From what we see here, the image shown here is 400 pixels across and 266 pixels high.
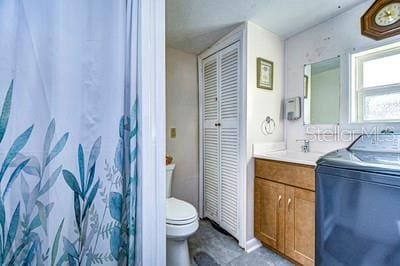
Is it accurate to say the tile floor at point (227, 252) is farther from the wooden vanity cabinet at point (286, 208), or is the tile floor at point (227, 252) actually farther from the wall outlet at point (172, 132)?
the wall outlet at point (172, 132)

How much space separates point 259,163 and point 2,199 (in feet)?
5.51

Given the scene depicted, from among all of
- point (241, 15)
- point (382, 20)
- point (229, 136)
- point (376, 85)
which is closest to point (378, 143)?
point (376, 85)

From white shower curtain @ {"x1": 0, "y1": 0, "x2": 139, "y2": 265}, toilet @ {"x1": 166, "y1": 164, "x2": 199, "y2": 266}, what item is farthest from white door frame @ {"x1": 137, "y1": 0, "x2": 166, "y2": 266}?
toilet @ {"x1": 166, "y1": 164, "x2": 199, "y2": 266}

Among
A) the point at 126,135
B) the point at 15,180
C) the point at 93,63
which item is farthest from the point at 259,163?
the point at 15,180

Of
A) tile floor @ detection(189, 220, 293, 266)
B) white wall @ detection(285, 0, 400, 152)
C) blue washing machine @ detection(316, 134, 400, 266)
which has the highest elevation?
white wall @ detection(285, 0, 400, 152)

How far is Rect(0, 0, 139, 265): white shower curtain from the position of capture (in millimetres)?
618

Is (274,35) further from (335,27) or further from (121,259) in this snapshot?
(121,259)

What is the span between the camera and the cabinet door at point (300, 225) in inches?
53.8

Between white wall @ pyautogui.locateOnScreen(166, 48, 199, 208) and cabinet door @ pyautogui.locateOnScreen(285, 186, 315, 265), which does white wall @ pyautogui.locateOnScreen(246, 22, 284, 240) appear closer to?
cabinet door @ pyautogui.locateOnScreen(285, 186, 315, 265)

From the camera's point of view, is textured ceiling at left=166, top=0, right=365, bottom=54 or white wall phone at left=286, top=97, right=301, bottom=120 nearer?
textured ceiling at left=166, top=0, right=365, bottom=54

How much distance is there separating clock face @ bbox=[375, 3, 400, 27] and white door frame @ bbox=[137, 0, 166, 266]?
1.68 meters

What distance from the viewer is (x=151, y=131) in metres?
0.81

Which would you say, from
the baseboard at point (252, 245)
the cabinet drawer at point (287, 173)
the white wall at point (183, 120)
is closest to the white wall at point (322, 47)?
the cabinet drawer at point (287, 173)

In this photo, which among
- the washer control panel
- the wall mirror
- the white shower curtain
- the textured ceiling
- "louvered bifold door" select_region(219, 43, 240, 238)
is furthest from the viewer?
"louvered bifold door" select_region(219, 43, 240, 238)
